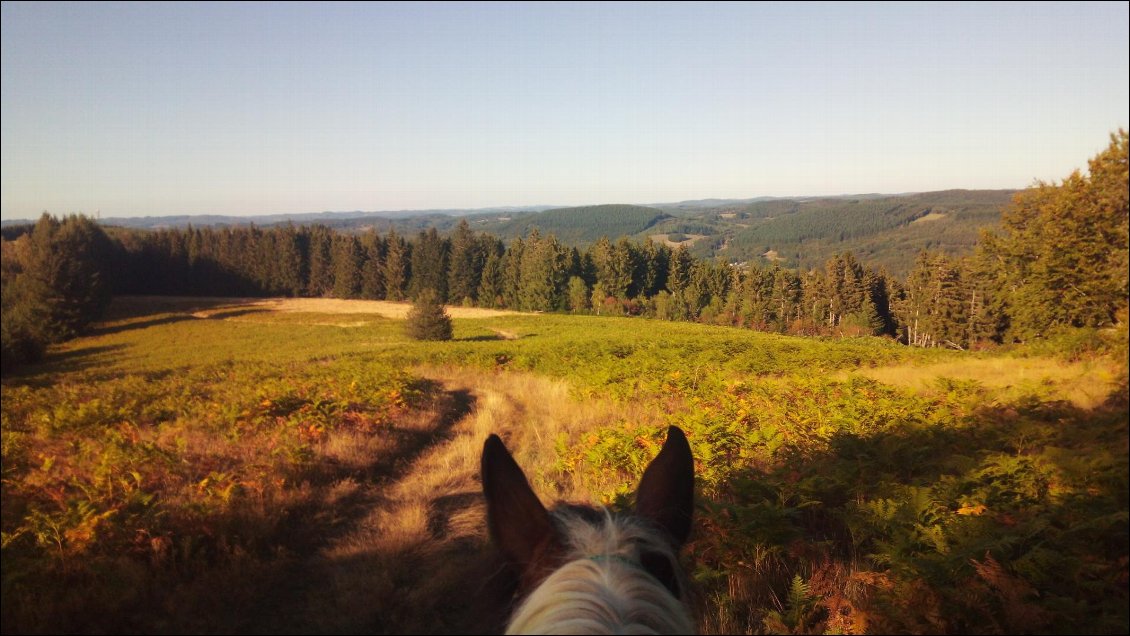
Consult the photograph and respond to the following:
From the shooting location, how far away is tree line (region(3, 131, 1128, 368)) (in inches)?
84.4

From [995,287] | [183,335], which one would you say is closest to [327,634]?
[995,287]

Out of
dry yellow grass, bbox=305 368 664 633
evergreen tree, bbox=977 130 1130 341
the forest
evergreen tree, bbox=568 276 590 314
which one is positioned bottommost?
evergreen tree, bbox=568 276 590 314

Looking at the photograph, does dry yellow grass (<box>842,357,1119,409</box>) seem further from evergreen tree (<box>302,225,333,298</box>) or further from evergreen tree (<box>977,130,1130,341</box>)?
evergreen tree (<box>302,225,333,298</box>)

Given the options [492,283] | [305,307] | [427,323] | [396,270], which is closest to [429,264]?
[396,270]

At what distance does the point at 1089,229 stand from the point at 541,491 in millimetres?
6160

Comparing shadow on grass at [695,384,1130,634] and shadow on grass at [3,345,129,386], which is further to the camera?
shadow on grass at [3,345,129,386]

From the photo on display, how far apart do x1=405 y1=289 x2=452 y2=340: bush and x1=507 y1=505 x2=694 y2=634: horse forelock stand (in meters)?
30.4

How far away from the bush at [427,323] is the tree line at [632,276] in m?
3.69

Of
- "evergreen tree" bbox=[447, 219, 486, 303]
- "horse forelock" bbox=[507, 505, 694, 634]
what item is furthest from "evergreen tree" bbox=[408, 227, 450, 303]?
"horse forelock" bbox=[507, 505, 694, 634]

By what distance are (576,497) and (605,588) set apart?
5.69 meters

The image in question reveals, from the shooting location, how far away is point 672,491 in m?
1.56

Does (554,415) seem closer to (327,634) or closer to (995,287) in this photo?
(327,634)

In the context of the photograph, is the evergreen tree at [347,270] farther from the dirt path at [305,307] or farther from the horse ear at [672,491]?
the horse ear at [672,491]

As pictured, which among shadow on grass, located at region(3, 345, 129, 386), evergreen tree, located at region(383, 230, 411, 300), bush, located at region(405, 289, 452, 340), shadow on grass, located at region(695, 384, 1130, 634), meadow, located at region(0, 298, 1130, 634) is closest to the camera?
shadow on grass, located at region(695, 384, 1130, 634)
